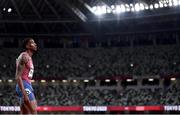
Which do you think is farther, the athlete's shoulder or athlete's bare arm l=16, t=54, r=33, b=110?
the athlete's shoulder

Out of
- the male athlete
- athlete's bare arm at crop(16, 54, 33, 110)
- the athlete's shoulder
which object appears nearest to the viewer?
athlete's bare arm at crop(16, 54, 33, 110)

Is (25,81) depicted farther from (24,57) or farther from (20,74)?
(24,57)

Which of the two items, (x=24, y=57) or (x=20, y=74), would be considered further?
(x=24, y=57)

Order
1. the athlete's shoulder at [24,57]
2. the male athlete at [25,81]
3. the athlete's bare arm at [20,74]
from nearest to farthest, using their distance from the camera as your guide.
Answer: the athlete's bare arm at [20,74] → the male athlete at [25,81] → the athlete's shoulder at [24,57]

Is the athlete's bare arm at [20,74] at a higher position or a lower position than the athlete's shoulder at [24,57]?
lower

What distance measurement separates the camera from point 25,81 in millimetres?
10016

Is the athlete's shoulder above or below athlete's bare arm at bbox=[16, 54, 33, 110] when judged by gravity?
above

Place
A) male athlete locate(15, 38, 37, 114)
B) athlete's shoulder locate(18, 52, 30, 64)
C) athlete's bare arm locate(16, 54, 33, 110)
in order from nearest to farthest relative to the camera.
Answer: athlete's bare arm locate(16, 54, 33, 110) → male athlete locate(15, 38, 37, 114) → athlete's shoulder locate(18, 52, 30, 64)

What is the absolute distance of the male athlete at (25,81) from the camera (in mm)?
9555

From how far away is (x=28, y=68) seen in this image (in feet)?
33.4

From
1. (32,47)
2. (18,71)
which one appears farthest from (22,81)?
(32,47)

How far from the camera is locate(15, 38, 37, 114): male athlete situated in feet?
31.3

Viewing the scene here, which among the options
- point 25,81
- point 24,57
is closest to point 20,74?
point 25,81

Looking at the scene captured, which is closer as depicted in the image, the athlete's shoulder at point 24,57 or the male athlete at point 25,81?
the male athlete at point 25,81
